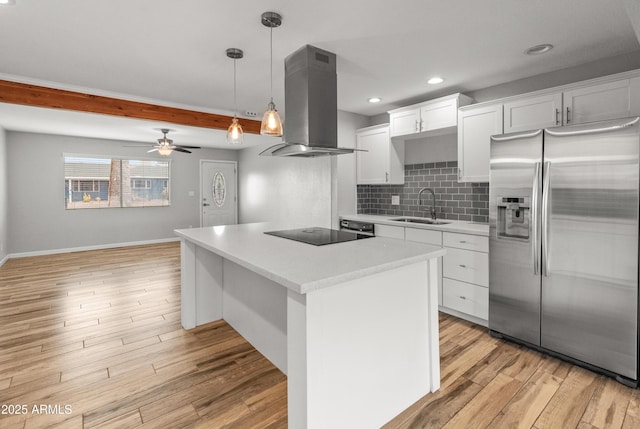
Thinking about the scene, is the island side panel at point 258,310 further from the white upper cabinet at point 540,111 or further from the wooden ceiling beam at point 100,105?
the wooden ceiling beam at point 100,105

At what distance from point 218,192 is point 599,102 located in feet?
24.5

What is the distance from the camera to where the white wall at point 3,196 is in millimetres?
5270

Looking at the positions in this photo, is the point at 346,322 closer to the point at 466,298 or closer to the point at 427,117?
the point at 466,298

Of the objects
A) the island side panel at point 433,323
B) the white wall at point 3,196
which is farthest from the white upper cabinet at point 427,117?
the white wall at point 3,196

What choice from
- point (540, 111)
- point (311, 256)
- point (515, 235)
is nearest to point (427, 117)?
point (540, 111)

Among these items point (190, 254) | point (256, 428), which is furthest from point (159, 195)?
point (256, 428)

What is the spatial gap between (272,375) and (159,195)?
6.43 meters

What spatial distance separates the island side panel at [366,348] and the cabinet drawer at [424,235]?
135 cm

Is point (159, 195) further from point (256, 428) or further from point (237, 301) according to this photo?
point (256, 428)

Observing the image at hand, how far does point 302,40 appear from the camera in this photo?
2533mm

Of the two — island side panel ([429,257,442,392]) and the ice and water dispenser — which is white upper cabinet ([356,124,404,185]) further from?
island side panel ([429,257,442,392])

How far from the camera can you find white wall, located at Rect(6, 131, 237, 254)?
5.88 meters

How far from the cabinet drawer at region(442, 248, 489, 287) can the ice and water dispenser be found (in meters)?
0.34

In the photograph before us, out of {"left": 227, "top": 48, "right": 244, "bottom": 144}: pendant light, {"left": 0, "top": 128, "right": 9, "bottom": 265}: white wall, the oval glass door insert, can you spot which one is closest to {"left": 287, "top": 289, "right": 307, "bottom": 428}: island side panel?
{"left": 227, "top": 48, "right": 244, "bottom": 144}: pendant light
